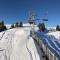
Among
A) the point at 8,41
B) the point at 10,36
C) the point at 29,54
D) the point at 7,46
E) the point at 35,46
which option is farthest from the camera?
the point at 10,36

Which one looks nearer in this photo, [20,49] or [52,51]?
[52,51]

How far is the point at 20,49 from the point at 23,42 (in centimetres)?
239

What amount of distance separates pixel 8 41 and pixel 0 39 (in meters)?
1.36

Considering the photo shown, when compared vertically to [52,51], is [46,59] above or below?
below

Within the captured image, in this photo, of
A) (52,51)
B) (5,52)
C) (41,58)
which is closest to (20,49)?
(5,52)

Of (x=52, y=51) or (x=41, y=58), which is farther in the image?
(x=41, y=58)

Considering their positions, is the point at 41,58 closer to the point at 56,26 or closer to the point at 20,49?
the point at 20,49

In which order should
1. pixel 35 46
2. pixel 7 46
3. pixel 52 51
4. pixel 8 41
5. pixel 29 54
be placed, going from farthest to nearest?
pixel 8 41 → pixel 7 46 → pixel 35 46 → pixel 29 54 → pixel 52 51

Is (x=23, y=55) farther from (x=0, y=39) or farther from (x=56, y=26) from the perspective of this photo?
(x=56, y=26)

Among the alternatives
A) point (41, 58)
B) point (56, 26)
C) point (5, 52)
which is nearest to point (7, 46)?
point (5, 52)

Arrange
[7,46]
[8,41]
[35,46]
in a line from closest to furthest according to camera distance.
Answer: [35,46] < [7,46] < [8,41]

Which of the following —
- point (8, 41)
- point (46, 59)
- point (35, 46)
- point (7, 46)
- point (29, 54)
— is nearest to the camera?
point (46, 59)

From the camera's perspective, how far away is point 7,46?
23203 millimetres

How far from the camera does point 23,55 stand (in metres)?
20.0
